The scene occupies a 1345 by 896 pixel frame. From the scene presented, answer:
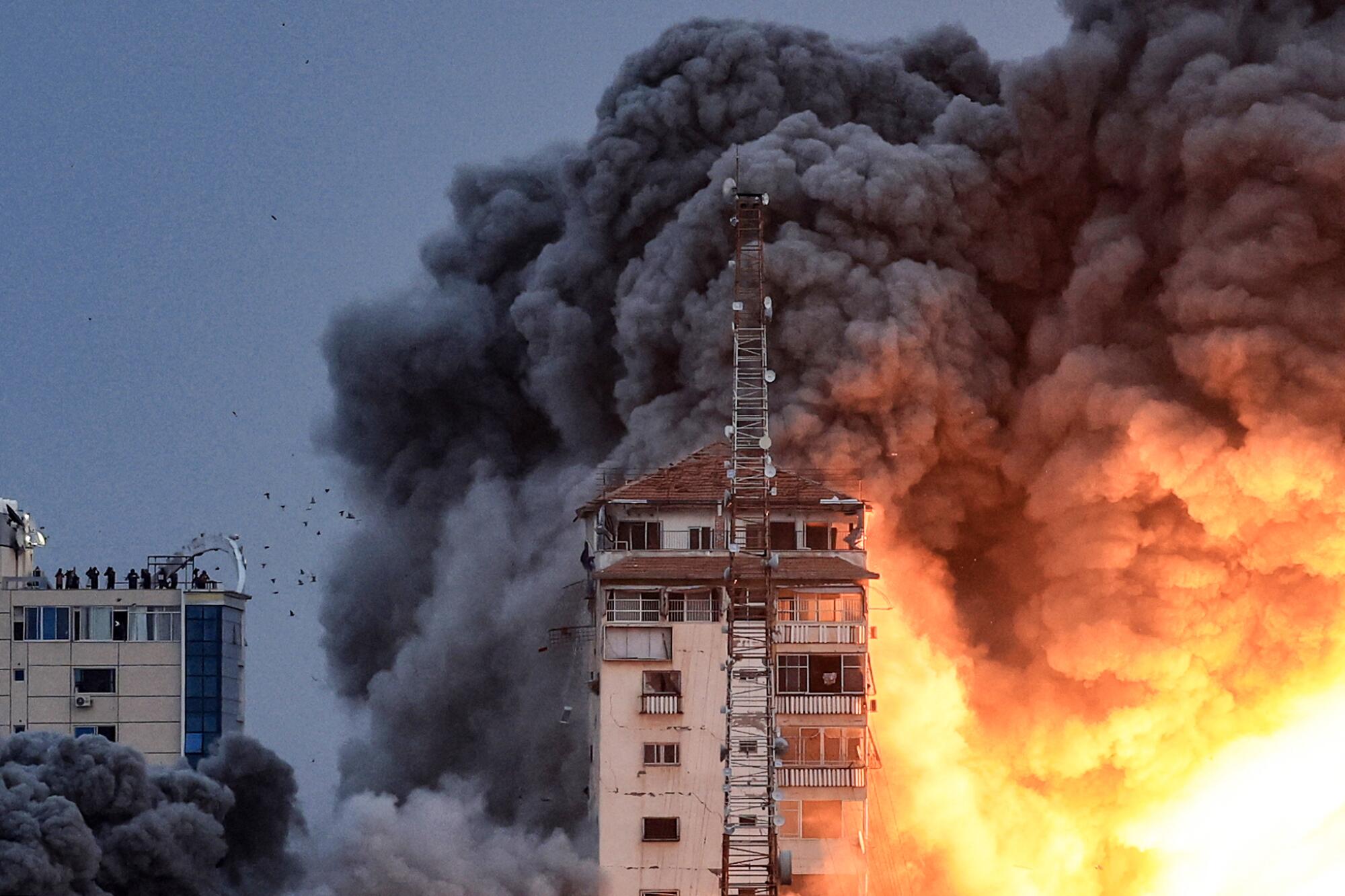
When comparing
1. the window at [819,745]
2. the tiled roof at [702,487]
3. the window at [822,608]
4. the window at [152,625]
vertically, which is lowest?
the window at [819,745]

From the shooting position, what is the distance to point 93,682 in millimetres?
95250

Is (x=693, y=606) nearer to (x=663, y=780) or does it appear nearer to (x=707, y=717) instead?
(x=707, y=717)

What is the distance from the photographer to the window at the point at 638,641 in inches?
3297

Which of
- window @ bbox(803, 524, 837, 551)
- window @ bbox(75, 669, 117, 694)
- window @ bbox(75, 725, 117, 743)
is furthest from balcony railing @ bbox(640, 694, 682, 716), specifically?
window @ bbox(75, 669, 117, 694)

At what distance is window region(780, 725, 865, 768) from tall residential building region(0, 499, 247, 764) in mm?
20075

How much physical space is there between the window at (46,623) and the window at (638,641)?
19538 mm

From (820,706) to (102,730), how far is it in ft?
75.1

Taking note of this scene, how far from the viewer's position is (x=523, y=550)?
95562 mm

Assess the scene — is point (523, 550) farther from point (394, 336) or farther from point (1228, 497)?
point (1228, 497)

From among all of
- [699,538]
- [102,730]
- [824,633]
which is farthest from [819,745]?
[102,730]

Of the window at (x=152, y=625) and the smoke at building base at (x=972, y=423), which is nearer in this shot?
the smoke at building base at (x=972, y=423)

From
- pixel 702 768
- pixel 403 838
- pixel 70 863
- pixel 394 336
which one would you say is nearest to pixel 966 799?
pixel 702 768

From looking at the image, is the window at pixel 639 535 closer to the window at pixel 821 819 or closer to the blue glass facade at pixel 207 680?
the window at pixel 821 819

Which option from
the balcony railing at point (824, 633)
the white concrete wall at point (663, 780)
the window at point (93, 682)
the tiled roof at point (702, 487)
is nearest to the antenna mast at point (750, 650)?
the white concrete wall at point (663, 780)
